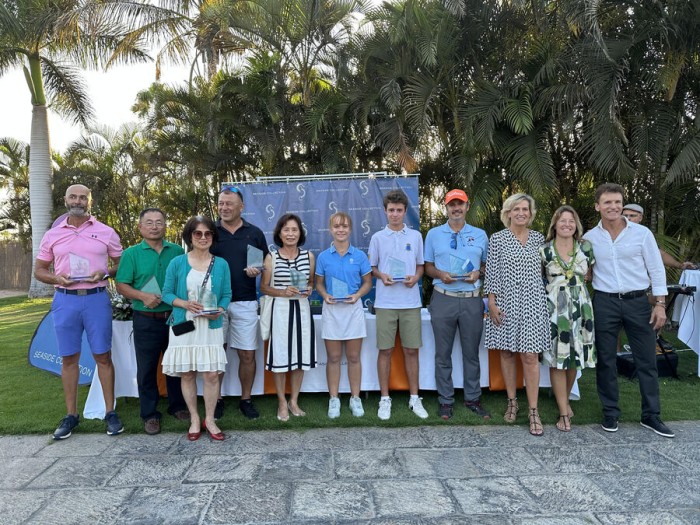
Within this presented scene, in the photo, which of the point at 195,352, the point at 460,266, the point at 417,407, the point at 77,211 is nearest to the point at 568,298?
the point at 460,266

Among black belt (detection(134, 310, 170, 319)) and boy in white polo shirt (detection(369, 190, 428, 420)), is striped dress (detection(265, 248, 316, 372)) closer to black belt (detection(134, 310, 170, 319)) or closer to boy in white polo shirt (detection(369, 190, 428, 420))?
boy in white polo shirt (detection(369, 190, 428, 420))

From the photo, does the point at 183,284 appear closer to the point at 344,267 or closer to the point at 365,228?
the point at 344,267

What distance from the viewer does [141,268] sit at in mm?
3898

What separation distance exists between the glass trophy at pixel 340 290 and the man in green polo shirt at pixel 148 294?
4.50 ft

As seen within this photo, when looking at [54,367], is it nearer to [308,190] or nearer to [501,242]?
[308,190]

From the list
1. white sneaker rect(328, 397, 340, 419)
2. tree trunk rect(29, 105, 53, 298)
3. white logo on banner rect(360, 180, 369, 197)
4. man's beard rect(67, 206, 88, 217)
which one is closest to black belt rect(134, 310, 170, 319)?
man's beard rect(67, 206, 88, 217)

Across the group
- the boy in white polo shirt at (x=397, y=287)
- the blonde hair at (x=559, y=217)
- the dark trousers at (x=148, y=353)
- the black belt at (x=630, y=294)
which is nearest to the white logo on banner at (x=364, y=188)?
the boy in white polo shirt at (x=397, y=287)

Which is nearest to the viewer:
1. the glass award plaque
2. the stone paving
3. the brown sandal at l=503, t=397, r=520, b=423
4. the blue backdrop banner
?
the stone paving

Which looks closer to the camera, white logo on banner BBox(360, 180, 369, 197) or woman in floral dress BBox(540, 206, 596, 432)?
woman in floral dress BBox(540, 206, 596, 432)

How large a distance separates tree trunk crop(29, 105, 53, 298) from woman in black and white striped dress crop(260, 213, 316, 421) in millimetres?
12786

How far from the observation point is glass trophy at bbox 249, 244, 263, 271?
13.2 ft

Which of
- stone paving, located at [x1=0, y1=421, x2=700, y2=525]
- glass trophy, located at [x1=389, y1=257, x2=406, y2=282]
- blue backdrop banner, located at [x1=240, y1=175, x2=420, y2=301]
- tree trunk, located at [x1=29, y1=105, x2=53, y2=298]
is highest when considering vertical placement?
tree trunk, located at [x1=29, y1=105, x2=53, y2=298]

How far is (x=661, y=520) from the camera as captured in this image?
255cm

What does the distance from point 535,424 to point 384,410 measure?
1.23 meters
